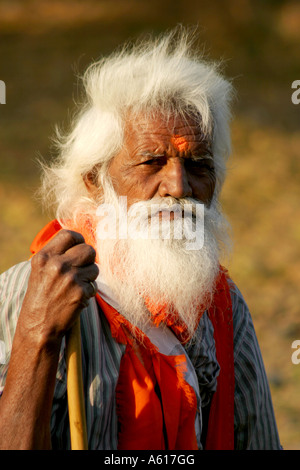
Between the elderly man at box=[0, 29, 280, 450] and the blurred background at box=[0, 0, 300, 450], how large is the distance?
436 cm

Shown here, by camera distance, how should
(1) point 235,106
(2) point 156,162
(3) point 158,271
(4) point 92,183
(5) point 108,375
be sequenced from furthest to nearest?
(1) point 235,106 → (4) point 92,183 → (2) point 156,162 → (3) point 158,271 → (5) point 108,375

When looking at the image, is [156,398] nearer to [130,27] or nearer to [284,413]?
[284,413]

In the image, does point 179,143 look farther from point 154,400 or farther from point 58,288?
point 154,400

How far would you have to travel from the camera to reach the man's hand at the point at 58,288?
2.30m

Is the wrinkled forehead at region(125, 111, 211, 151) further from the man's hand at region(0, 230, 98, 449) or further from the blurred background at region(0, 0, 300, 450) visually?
the blurred background at region(0, 0, 300, 450)

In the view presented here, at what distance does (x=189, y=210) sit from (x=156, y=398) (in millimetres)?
866

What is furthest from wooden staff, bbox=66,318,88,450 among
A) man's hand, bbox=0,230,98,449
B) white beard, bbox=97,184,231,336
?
white beard, bbox=97,184,231,336

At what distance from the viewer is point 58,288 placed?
233cm

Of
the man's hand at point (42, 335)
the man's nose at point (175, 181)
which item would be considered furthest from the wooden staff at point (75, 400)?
the man's nose at point (175, 181)

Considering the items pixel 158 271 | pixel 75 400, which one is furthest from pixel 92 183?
pixel 75 400

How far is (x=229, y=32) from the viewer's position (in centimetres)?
1202

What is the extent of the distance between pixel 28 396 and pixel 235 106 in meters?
9.68

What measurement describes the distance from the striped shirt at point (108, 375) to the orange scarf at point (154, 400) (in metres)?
0.04

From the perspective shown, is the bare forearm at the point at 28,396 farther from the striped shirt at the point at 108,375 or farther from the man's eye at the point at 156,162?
the man's eye at the point at 156,162
